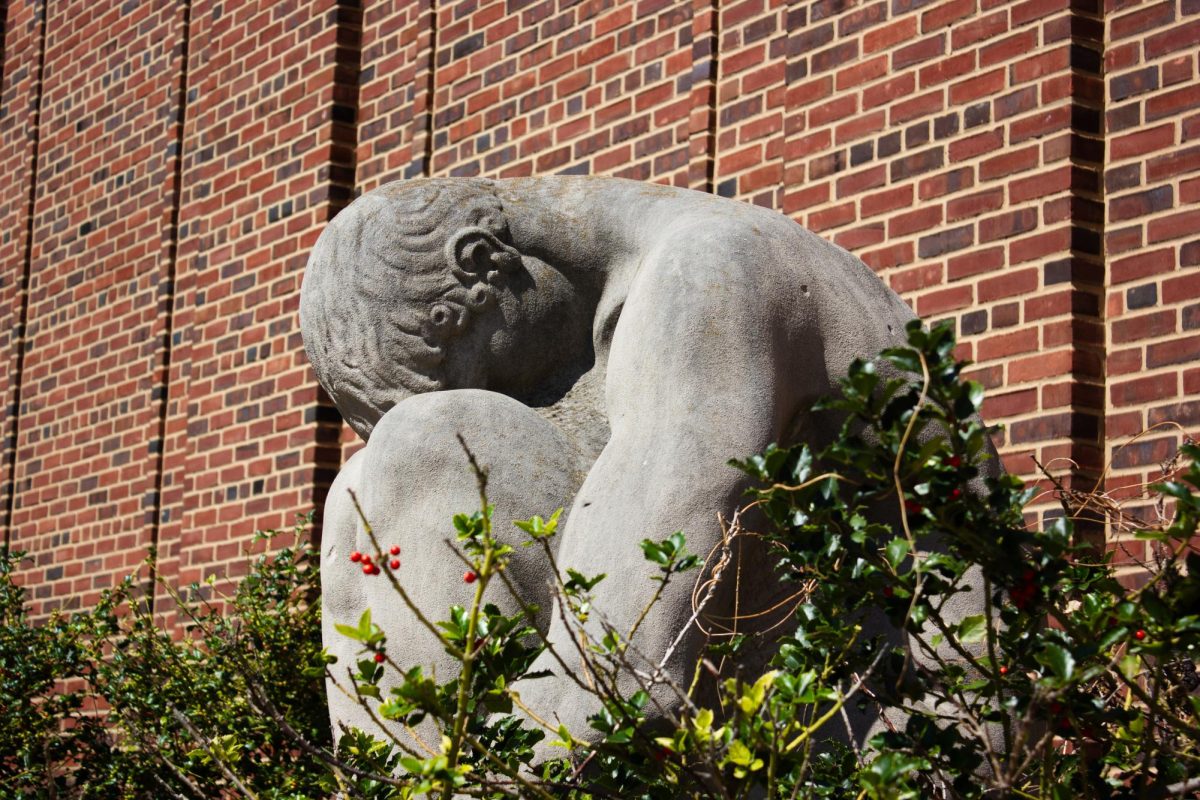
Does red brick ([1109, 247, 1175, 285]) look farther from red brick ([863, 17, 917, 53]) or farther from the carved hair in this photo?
the carved hair

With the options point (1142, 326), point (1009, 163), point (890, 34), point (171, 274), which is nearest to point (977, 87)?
point (1009, 163)

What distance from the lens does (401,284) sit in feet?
8.09

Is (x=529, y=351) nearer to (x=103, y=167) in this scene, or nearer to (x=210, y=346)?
(x=210, y=346)

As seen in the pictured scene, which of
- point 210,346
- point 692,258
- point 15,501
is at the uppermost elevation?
point 692,258

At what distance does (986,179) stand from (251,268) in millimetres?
3861

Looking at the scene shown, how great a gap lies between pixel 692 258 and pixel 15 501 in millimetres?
7810

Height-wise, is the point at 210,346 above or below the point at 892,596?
below

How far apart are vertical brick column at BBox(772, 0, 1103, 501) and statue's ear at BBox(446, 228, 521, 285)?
2.06 meters

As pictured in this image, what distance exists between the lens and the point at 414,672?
1719 millimetres

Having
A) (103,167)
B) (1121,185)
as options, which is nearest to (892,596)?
(1121,185)

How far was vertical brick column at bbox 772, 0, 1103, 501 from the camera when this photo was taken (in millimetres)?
4148

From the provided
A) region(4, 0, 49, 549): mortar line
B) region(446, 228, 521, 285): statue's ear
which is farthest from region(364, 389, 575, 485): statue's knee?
region(4, 0, 49, 549): mortar line

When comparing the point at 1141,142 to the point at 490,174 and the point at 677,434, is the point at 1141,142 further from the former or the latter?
the point at 490,174

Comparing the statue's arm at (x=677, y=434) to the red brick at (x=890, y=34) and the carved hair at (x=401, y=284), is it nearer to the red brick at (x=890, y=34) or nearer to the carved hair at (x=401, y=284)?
the carved hair at (x=401, y=284)
